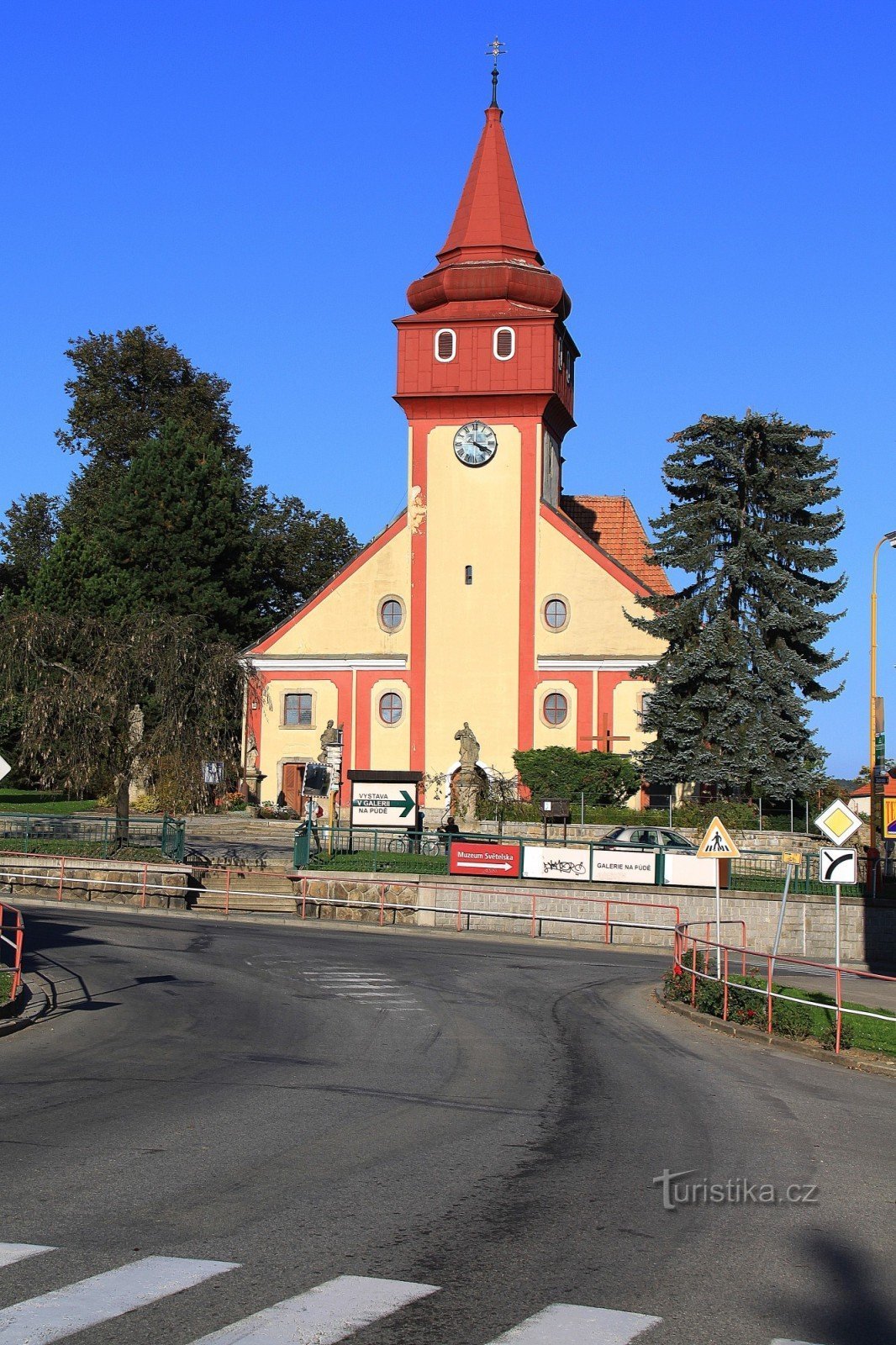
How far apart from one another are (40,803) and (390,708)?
17311 mm

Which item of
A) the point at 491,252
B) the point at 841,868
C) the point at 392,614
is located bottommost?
the point at 841,868

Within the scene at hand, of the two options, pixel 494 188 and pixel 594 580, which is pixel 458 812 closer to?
pixel 594 580

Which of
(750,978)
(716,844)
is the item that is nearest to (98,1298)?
(750,978)

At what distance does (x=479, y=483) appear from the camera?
2105 inches

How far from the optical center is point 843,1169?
1015cm

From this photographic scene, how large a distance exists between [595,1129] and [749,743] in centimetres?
3569

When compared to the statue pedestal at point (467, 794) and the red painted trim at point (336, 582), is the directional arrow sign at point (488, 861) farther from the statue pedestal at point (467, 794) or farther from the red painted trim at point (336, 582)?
the red painted trim at point (336, 582)

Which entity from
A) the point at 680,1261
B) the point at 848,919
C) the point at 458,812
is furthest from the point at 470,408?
the point at 680,1261

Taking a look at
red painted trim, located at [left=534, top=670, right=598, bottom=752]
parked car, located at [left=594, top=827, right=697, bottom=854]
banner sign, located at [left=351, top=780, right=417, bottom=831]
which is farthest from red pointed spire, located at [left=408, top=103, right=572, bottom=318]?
parked car, located at [left=594, top=827, right=697, bottom=854]

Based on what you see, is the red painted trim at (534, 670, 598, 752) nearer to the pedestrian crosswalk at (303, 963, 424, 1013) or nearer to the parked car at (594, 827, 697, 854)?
the parked car at (594, 827, 697, 854)

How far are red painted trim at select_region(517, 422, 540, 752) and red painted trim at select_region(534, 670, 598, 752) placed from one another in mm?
569

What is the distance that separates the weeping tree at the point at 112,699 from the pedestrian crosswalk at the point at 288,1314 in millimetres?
34364

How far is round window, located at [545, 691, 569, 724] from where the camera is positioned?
172ft

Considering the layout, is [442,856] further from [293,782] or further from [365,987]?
[293,782]
